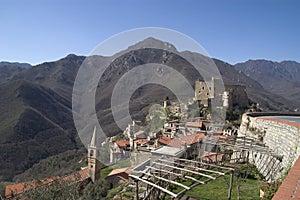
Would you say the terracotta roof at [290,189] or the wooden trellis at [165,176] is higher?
the terracotta roof at [290,189]

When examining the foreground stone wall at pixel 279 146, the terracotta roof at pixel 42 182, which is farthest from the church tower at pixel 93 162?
the foreground stone wall at pixel 279 146

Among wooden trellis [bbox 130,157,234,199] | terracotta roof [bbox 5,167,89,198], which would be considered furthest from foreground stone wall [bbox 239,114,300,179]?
terracotta roof [bbox 5,167,89,198]

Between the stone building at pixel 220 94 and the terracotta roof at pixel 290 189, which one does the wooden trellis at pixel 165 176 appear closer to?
the terracotta roof at pixel 290 189

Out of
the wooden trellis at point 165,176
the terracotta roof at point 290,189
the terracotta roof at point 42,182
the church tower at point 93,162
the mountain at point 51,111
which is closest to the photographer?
the terracotta roof at point 290,189

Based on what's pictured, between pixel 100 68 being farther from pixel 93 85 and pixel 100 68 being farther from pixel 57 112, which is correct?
pixel 57 112

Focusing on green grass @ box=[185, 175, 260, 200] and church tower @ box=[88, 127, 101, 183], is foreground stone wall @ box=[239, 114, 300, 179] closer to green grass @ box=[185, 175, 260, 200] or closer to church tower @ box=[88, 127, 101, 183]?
green grass @ box=[185, 175, 260, 200]

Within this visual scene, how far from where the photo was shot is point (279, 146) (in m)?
7.53

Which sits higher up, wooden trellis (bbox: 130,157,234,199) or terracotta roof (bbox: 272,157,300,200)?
terracotta roof (bbox: 272,157,300,200)

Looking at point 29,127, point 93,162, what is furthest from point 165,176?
point 29,127

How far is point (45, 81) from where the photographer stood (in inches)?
4149

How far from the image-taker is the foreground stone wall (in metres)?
6.21

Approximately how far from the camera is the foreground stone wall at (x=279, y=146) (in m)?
6.21

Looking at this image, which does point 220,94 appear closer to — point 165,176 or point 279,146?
point 279,146

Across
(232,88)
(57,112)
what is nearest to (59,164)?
(232,88)
